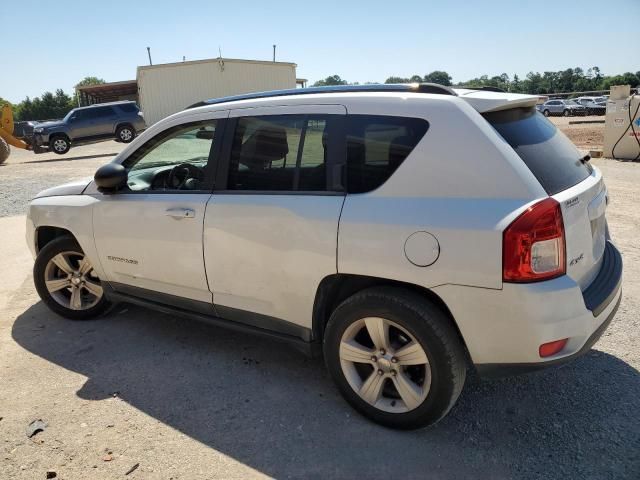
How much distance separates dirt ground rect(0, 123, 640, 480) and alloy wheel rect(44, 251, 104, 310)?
11.4 inches

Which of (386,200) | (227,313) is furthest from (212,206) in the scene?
(386,200)

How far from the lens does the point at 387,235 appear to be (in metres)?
2.51

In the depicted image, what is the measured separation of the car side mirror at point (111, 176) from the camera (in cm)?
353

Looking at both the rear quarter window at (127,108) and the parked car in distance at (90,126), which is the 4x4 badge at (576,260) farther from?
the rear quarter window at (127,108)

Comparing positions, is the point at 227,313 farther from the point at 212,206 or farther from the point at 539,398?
the point at 539,398

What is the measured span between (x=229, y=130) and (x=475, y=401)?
228cm

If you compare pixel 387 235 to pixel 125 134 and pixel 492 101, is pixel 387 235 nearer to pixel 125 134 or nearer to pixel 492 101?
pixel 492 101

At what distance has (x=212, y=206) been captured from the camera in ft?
10.4

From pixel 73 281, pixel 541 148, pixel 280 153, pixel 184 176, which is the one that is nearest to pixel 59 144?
pixel 73 281

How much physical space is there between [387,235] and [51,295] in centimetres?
324

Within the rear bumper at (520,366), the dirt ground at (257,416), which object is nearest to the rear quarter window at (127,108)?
the dirt ground at (257,416)

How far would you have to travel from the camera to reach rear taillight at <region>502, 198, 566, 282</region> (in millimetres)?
2227

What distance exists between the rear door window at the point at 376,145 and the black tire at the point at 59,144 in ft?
77.3

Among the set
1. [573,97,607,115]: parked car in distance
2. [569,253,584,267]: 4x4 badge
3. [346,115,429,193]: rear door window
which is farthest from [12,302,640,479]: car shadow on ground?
[573,97,607,115]: parked car in distance
